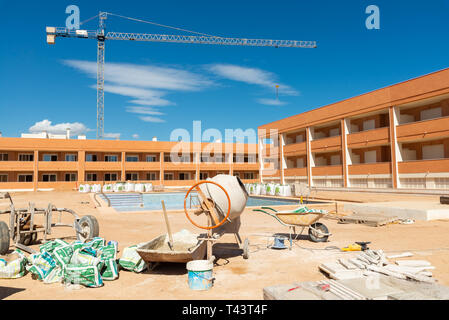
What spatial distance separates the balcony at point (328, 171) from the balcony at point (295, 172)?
72.0 inches

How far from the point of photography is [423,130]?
27.5 meters

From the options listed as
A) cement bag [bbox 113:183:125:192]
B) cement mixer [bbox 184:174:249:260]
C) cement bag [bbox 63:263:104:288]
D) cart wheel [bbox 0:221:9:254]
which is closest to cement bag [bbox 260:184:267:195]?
cement bag [bbox 113:183:125:192]

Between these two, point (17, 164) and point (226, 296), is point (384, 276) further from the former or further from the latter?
point (17, 164)

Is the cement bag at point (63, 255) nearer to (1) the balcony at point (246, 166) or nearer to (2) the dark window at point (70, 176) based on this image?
(2) the dark window at point (70, 176)

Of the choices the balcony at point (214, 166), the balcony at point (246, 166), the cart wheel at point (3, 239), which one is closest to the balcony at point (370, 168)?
→ the balcony at point (246, 166)

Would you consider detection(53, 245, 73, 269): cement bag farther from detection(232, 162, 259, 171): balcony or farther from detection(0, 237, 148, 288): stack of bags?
detection(232, 162, 259, 171): balcony

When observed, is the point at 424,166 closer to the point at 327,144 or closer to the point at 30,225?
the point at 327,144

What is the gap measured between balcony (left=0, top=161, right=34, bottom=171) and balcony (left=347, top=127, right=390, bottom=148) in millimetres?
40910

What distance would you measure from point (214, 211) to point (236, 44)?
9590cm

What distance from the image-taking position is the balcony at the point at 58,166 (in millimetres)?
44025

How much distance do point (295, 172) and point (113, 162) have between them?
2642cm
